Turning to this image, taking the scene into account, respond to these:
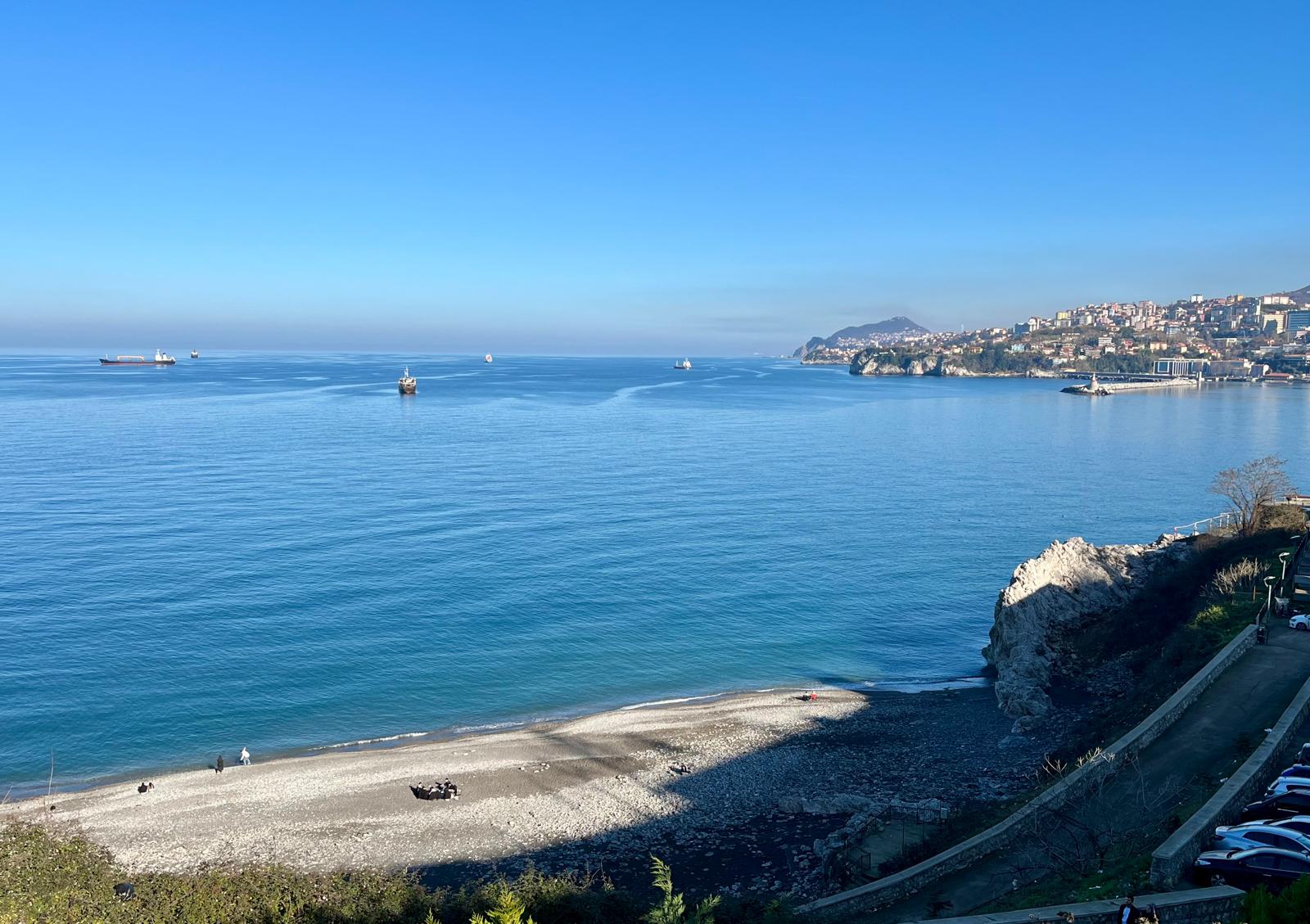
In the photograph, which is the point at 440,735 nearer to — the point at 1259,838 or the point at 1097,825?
the point at 1097,825

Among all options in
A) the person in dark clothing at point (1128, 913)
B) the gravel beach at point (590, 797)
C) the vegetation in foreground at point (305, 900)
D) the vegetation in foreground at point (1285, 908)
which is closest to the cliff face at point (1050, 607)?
the gravel beach at point (590, 797)

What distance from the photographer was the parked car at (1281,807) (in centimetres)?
1330

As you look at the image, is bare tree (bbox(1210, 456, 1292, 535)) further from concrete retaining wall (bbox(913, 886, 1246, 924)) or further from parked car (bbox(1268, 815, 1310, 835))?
concrete retaining wall (bbox(913, 886, 1246, 924))

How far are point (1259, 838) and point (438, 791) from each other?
58.2 feet

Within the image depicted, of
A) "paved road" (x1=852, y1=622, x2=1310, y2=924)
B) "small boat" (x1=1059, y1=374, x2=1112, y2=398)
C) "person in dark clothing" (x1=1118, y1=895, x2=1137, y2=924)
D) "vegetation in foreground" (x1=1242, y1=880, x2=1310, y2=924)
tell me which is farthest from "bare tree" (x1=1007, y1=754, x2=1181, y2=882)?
"small boat" (x1=1059, y1=374, x2=1112, y2=398)

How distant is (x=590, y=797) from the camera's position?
21.9 metres

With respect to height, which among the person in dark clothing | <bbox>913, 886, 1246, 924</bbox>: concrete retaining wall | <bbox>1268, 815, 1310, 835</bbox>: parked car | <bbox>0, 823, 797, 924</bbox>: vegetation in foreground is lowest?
<bbox>0, 823, 797, 924</bbox>: vegetation in foreground

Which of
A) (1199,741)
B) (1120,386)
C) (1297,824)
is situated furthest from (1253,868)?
(1120,386)

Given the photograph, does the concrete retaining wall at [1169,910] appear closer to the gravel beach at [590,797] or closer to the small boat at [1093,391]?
the gravel beach at [590,797]

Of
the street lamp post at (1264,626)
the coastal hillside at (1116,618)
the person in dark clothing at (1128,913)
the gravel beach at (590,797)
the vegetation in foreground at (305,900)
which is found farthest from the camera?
the coastal hillside at (1116,618)

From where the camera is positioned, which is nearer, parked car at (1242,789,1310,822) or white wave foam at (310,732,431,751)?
parked car at (1242,789,1310,822)

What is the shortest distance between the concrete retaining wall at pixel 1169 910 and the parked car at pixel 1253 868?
2.58 feet

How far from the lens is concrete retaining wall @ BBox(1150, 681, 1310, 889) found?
1190 cm

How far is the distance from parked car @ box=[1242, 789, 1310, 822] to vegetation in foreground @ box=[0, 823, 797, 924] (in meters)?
7.69
